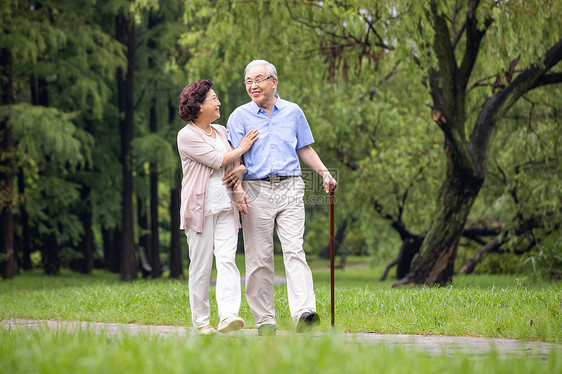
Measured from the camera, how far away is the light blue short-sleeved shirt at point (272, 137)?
5637mm

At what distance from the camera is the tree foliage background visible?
38.8 feet

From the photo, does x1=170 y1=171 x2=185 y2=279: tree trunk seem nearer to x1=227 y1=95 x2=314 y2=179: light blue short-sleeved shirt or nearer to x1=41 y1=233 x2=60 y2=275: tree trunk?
x1=41 y1=233 x2=60 y2=275: tree trunk

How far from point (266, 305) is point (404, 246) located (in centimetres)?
1284

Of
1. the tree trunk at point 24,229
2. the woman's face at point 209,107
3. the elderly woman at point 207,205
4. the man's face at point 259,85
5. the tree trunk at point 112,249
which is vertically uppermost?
the man's face at point 259,85

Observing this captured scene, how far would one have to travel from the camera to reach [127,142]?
1883 centimetres

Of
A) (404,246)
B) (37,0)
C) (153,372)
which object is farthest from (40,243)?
(153,372)

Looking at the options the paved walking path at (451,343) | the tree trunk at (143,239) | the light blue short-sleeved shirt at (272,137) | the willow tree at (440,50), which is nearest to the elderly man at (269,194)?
the light blue short-sleeved shirt at (272,137)

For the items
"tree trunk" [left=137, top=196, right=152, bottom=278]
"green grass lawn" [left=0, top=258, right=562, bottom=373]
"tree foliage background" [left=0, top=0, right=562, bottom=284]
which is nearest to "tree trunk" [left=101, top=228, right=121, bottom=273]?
"tree foliage background" [left=0, top=0, right=562, bottom=284]

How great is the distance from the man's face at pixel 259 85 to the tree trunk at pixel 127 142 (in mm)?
13361

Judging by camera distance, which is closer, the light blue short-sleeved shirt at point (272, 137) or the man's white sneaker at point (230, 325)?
the man's white sneaker at point (230, 325)

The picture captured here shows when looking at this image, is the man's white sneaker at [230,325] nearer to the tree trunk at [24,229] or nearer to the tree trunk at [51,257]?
the tree trunk at [24,229]

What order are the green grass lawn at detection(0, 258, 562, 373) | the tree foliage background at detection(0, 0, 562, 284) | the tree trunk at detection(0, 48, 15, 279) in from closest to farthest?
1. the green grass lawn at detection(0, 258, 562, 373)
2. the tree foliage background at detection(0, 0, 562, 284)
3. the tree trunk at detection(0, 48, 15, 279)

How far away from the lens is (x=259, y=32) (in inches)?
507

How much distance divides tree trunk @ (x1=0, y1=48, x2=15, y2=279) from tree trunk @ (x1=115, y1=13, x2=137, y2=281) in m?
3.02
